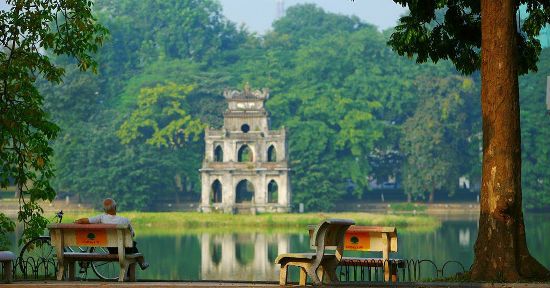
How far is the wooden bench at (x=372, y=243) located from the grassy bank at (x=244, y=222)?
44.9 m

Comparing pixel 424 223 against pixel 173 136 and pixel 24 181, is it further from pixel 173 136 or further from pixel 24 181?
pixel 24 181

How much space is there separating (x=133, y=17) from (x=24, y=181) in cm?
7788

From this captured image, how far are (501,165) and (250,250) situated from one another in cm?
3381

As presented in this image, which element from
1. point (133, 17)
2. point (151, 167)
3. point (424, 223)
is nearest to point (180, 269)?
point (424, 223)

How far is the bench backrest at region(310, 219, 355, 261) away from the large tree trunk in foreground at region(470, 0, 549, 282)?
1.91 metres

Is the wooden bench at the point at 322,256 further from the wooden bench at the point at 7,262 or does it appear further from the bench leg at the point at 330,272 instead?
the wooden bench at the point at 7,262

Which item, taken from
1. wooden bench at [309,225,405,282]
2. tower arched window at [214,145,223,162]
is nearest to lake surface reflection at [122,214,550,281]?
tower arched window at [214,145,223,162]

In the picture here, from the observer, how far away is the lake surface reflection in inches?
1629

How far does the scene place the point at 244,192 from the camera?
80.9 meters

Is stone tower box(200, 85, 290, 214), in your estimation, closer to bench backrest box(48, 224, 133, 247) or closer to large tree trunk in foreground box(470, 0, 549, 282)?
large tree trunk in foreground box(470, 0, 549, 282)

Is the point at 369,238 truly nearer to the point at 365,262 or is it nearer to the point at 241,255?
the point at 365,262

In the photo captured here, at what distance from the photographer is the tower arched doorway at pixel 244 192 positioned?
246 feet

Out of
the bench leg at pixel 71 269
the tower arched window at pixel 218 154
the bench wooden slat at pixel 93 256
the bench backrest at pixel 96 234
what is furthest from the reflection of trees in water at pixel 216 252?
the bench backrest at pixel 96 234

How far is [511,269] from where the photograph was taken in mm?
17297
